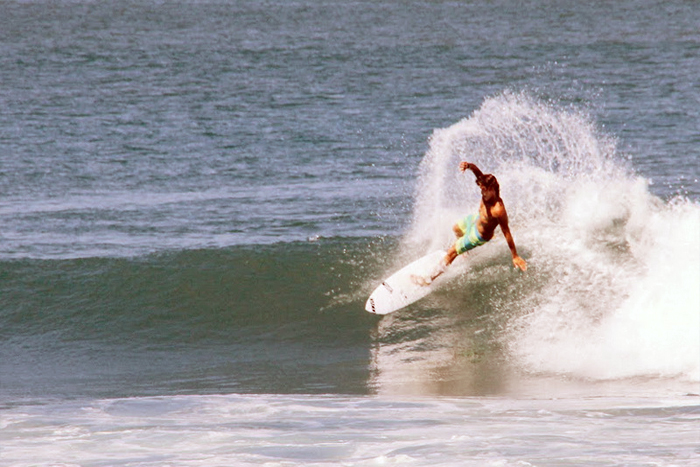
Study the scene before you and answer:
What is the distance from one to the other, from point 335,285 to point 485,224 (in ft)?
12.3

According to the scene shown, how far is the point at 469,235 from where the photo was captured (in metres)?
14.1

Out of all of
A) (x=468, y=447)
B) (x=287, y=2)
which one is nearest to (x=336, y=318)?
(x=468, y=447)

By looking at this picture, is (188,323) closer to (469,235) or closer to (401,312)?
(401,312)

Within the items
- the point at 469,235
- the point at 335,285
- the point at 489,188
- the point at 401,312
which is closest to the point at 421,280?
the point at 401,312

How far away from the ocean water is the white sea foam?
0.05m

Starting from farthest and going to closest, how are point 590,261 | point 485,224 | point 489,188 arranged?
point 590,261, point 485,224, point 489,188

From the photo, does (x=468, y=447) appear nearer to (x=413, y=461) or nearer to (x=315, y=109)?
(x=413, y=461)

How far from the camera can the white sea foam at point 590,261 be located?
1313 centimetres

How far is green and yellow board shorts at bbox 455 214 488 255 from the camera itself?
13953 mm

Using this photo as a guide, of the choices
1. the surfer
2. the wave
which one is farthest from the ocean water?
the surfer

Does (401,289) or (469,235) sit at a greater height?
(469,235)

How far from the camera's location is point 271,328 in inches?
608

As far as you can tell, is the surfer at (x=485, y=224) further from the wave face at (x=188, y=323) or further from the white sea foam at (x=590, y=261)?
the wave face at (x=188, y=323)

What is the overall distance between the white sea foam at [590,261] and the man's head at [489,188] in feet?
6.65
